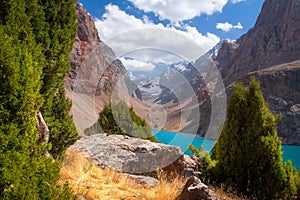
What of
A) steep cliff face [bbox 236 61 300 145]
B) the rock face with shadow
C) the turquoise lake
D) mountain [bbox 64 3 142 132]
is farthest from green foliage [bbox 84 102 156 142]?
steep cliff face [bbox 236 61 300 145]

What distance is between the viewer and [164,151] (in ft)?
34.7

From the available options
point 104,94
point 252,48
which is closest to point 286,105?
point 252,48

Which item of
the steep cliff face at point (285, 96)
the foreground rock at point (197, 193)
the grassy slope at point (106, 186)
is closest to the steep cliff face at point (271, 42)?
the steep cliff face at point (285, 96)

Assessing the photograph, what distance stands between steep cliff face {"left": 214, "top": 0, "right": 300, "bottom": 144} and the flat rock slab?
87.8 m

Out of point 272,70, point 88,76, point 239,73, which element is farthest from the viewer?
point 239,73

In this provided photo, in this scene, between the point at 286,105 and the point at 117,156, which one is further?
the point at 286,105

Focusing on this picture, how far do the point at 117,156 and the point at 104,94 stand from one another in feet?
483

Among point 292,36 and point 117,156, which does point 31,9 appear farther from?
point 292,36

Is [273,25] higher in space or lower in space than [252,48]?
higher

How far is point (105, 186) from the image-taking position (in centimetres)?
588

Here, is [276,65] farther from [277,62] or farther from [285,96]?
[285,96]

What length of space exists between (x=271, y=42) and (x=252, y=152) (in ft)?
540

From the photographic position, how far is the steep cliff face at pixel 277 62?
98125 mm

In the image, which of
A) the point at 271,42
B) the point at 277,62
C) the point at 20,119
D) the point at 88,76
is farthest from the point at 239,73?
the point at 20,119
